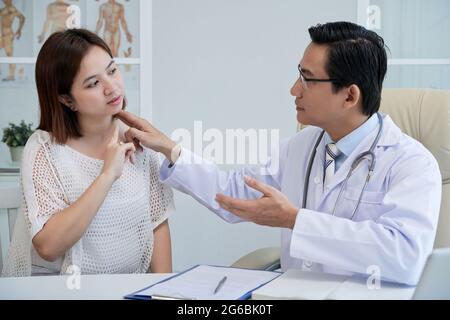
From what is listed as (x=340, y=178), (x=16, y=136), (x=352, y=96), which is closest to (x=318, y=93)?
(x=352, y=96)

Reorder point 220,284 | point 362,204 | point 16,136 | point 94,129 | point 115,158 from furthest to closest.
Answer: point 16,136, point 94,129, point 115,158, point 362,204, point 220,284

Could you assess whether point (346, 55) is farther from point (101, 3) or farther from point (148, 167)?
point (101, 3)

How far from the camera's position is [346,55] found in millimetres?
1503

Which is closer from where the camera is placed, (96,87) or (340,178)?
(340,178)

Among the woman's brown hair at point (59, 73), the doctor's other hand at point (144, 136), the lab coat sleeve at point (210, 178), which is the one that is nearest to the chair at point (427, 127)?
the lab coat sleeve at point (210, 178)

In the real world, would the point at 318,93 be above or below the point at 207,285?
above

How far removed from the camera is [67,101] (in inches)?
65.7

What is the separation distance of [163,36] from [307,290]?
6.20 feet

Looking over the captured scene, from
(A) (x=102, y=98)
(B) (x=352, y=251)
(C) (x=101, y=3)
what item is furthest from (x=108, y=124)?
(C) (x=101, y=3)

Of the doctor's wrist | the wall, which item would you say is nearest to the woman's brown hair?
the doctor's wrist

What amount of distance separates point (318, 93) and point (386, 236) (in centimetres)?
45

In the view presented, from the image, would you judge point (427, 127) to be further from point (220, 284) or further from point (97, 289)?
point (97, 289)

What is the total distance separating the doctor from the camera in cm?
127

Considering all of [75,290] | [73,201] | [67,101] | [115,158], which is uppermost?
[67,101]
